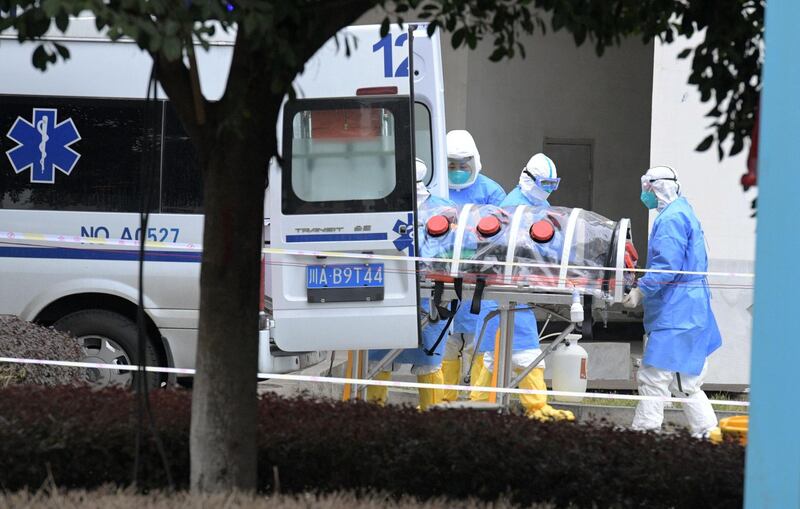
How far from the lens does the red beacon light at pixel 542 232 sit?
7445 mm

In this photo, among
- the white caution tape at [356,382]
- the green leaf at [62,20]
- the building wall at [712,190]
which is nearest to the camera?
the green leaf at [62,20]

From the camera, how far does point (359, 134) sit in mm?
7938

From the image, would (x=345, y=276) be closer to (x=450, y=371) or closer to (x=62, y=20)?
(x=450, y=371)

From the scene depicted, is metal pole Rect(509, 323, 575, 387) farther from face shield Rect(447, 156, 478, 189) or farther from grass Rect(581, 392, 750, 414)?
face shield Rect(447, 156, 478, 189)

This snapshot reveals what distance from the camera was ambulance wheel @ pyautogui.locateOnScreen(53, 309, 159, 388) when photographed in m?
8.30

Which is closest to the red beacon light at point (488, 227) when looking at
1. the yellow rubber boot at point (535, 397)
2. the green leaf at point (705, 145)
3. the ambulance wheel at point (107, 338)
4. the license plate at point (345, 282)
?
the license plate at point (345, 282)

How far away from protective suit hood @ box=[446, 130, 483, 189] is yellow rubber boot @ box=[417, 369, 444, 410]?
1601 millimetres

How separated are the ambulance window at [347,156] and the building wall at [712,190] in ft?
11.9

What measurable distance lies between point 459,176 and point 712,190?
2.58m

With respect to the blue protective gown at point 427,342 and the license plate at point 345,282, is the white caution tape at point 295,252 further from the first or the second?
the blue protective gown at point 427,342

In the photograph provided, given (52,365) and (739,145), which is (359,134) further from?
(739,145)

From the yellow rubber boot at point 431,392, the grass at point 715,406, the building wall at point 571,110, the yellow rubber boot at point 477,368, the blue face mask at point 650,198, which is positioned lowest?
the grass at point 715,406

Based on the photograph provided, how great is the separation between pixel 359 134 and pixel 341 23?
4.06 metres

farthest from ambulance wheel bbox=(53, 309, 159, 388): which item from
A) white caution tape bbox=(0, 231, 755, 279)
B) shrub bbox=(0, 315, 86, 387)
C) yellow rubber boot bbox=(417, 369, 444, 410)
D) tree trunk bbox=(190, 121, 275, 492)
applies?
tree trunk bbox=(190, 121, 275, 492)
